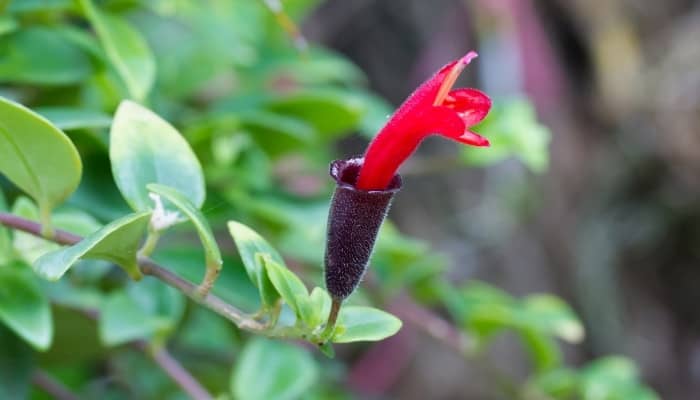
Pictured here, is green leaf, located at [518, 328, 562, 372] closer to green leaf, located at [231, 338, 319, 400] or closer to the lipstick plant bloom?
green leaf, located at [231, 338, 319, 400]

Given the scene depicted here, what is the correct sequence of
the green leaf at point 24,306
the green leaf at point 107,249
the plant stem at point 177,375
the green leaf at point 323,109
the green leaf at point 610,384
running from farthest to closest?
the green leaf at point 610,384
the green leaf at point 323,109
the plant stem at point 177,375
the green leaf at point 24,306
the green leaf at point 107,249

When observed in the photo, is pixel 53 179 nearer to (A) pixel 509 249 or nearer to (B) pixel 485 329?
(B) pixel 485 329

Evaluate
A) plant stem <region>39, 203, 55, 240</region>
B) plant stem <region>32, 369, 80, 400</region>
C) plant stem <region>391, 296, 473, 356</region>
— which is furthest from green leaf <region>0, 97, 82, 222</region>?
plant stem <region>391, 296, 473, 356</region>

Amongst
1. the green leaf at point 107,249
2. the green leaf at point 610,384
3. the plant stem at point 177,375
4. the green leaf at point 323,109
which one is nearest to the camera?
the green leaf at point 107,249

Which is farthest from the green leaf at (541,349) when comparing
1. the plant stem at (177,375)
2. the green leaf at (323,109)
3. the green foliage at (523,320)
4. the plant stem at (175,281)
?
the plant stem at (175,281)

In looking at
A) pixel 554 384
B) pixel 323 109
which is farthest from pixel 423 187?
pixel 323 109

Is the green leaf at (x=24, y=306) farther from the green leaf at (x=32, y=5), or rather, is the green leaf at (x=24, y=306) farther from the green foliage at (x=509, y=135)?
the green foliage at (x=509, y=135)

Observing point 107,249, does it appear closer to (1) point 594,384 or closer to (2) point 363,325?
(2) point 363,325
